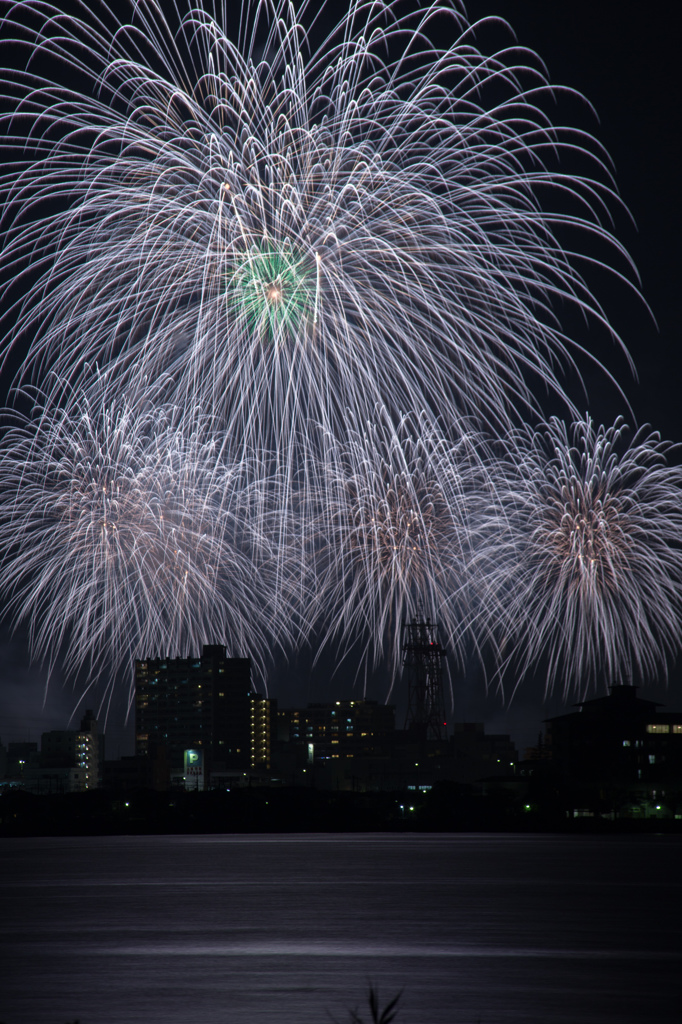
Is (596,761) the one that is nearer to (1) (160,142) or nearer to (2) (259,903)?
(2) (259,903)

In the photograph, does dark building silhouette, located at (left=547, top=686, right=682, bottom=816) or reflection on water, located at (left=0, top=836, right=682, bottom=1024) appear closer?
reflection on water, located at (left=0, top=836, right=682, bottom=1024)

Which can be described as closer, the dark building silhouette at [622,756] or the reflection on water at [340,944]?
the reflection on water at [340,944]

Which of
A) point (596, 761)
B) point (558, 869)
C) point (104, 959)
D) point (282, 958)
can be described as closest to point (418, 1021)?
point (282, 958)

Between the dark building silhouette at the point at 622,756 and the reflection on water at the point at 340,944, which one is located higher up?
the dark building silhouette at the point at 622,756

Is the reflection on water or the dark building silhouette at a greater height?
the dark building silhouette
